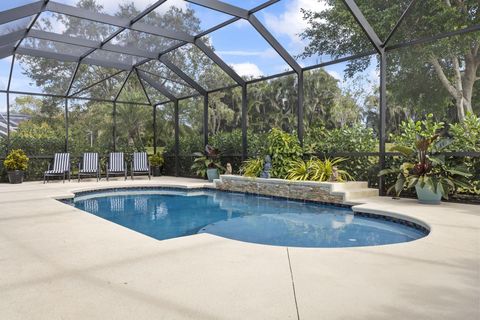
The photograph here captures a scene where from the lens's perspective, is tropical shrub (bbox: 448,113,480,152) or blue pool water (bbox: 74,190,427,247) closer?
blue pool water (bbox: 74,190,427,247)

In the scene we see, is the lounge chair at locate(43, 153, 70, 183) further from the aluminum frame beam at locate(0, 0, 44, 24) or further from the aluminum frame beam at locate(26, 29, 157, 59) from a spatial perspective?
the aluminum frame beam at locate(0, 0, 44, 24)

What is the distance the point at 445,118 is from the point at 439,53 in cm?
186

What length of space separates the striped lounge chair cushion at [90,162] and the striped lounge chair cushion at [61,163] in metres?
0.46

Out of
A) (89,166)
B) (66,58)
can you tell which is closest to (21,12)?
(66,58)

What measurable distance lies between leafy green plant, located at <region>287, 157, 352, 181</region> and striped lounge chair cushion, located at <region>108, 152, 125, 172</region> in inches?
242

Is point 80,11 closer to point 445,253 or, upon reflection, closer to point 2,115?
point 2,115

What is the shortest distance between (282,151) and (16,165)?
785cm

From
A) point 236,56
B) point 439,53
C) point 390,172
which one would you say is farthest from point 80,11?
point 439,53

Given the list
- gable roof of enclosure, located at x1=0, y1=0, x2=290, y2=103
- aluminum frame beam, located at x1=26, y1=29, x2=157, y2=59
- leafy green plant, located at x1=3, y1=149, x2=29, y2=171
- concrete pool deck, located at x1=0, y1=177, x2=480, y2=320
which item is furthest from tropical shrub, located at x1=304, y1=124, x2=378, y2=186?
leafy green plant, located at x1=3, y1=149, x2=29, y2=171

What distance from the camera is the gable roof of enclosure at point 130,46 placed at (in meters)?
7.07

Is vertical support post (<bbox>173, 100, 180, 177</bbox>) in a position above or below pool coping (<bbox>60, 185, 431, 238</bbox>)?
above

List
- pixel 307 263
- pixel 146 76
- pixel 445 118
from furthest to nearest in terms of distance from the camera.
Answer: pixel 146 76 < pixel 445 118 < pixel 307 263

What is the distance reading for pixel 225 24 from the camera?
8.25 metres

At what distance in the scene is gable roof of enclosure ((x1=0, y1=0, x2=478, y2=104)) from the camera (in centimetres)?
707
